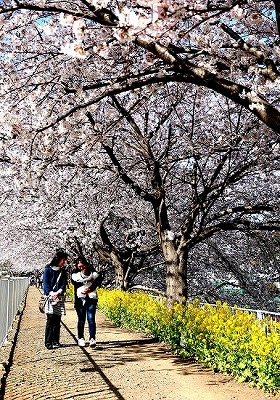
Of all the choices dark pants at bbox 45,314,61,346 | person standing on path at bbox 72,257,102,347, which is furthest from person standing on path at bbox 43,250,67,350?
person standing on path at bbox 72,257,102,347

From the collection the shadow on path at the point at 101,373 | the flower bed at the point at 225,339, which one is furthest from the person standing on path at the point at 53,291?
the flower bed at the point at 225,339

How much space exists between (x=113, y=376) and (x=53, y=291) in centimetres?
299

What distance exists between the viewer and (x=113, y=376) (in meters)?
7.20

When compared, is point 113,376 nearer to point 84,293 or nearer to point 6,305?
point 84,293

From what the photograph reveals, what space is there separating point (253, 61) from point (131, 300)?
345 inches

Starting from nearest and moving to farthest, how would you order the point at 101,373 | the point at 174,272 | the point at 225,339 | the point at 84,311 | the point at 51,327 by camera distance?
the point at 101,373, the point at 225,339, the point at 51,327, the point at 84,311, the point at 174,272

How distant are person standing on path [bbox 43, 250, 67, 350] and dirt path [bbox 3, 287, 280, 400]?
0.38 metres

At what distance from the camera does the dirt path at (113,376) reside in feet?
20.1

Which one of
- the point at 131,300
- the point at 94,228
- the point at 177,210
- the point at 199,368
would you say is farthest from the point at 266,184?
the point at 199,368

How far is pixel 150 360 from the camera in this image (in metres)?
8.62

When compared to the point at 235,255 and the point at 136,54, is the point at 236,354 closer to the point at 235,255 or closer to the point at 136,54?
the point at 136,54

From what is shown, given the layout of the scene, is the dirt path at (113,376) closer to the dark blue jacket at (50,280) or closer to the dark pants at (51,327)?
the dark pants at (51,327)

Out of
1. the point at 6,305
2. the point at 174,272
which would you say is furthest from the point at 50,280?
the point at 174,272

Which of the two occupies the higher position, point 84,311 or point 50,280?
point 50,280
